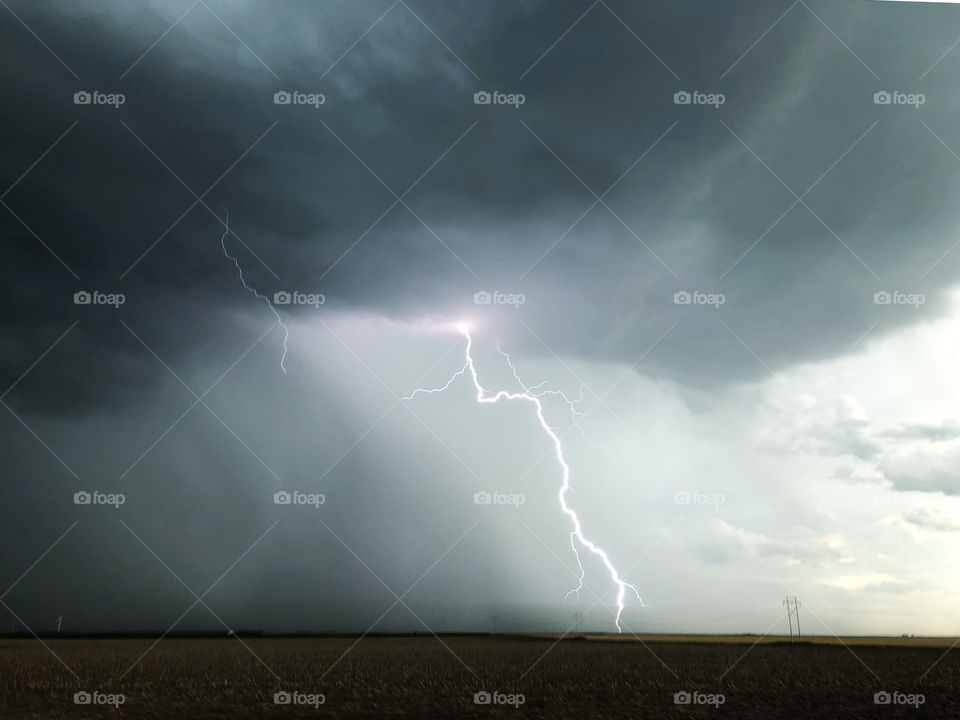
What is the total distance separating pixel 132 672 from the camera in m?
19.6
